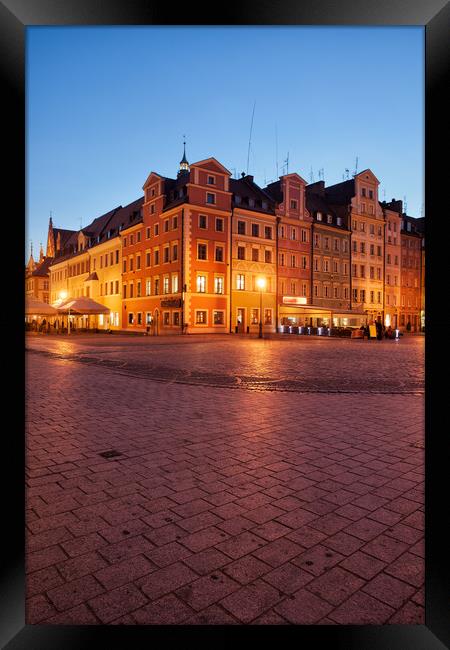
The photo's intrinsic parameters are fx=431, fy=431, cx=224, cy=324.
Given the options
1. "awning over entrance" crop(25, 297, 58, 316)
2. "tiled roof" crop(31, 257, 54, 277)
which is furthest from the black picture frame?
"tiled roof" crop(31, 257, 54, 277)

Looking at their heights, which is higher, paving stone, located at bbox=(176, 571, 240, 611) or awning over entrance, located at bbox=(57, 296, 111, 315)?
awning over entrance, located at bbox=(57, 296, 111, 315)

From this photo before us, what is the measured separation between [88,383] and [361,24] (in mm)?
9563

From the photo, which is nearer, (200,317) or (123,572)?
(123,572)

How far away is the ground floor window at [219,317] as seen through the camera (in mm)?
43688

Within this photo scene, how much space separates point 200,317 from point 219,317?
2.39 metres

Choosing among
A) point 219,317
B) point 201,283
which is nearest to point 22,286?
point 201,283

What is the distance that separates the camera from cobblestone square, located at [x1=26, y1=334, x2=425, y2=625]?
2.28m

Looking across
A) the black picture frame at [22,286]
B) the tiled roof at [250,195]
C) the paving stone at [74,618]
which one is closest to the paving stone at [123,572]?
the paving stone at [74,618]

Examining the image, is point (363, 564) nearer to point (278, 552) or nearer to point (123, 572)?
point (278, 552)

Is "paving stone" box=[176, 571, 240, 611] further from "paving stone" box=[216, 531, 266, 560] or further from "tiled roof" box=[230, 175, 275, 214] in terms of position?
"tiled roof" box=[230, 175, 275, 214]

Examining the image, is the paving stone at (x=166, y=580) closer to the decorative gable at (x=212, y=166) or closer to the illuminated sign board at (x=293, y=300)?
the decorative gable at (x=212, y=166)

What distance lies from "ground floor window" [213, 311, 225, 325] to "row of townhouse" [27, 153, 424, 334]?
0.13 metres

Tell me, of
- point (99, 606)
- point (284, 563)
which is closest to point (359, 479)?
point (284, 563)

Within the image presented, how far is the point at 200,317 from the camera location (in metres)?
42.6
